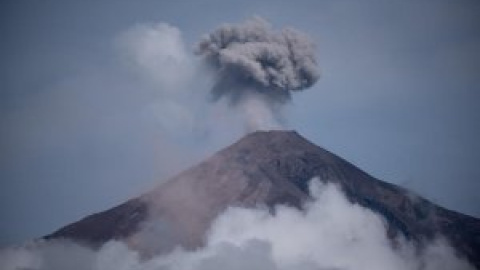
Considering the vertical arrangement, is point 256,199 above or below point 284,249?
above

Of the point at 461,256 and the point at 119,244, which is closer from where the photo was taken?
the point at 119,244

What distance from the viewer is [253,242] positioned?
251ft

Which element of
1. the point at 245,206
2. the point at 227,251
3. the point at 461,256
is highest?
the point at 245,206

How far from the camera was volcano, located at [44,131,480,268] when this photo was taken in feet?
261

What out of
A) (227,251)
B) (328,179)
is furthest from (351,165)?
(227,251)

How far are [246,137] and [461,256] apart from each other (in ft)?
85.1

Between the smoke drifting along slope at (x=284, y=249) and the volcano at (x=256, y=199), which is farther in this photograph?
the volcano at (x=256, y=199)

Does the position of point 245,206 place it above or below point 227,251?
above

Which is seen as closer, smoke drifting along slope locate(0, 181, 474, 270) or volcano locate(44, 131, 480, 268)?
smoke drifting along slope locate(0, 181, 474, 270)

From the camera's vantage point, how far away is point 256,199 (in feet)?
268

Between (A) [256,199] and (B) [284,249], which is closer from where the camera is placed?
(B) [284,249]

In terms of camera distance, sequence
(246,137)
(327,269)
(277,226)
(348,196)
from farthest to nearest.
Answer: (246,137) < (348,196) < (277,226) < (327,269)

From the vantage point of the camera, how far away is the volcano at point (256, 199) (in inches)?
3130

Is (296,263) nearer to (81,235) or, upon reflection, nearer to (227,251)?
(227,251)
